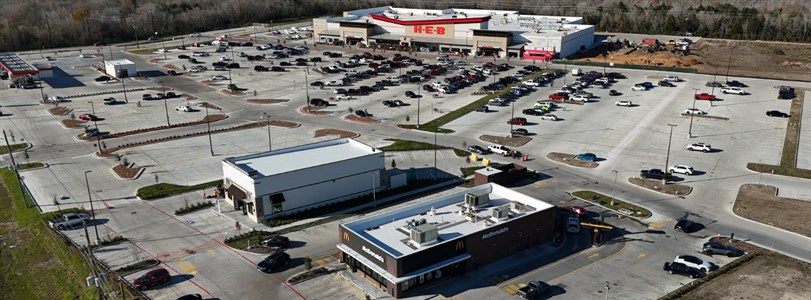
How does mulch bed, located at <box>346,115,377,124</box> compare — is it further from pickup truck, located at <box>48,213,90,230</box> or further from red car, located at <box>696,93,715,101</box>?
red car, located at <box>696,93,715,101</box>

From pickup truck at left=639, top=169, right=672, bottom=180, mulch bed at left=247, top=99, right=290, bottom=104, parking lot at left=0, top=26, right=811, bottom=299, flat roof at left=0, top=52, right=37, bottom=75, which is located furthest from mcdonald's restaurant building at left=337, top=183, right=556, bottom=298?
flat roof at left=0, top=52, right=37, bottom=75

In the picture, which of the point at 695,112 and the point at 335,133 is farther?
the point at 695,112

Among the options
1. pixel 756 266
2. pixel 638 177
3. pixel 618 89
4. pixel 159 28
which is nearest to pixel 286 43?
pixel 159 28

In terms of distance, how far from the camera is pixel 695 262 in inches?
1977

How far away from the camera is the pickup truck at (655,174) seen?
70.0m

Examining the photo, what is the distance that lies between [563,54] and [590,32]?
21.1 m

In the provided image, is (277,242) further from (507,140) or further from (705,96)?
(705,96)

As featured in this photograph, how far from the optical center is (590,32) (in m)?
161

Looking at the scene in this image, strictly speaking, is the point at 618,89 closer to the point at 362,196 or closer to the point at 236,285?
the point at 362,196

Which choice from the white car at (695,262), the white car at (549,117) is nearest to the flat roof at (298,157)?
the white car at (695,262)

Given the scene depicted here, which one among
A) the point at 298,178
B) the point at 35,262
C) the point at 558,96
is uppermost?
the point at 298,178

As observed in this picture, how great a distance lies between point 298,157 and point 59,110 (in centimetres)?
6043

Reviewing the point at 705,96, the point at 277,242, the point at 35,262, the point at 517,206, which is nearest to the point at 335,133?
the point at 277,242

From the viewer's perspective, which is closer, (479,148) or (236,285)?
(236,285)
